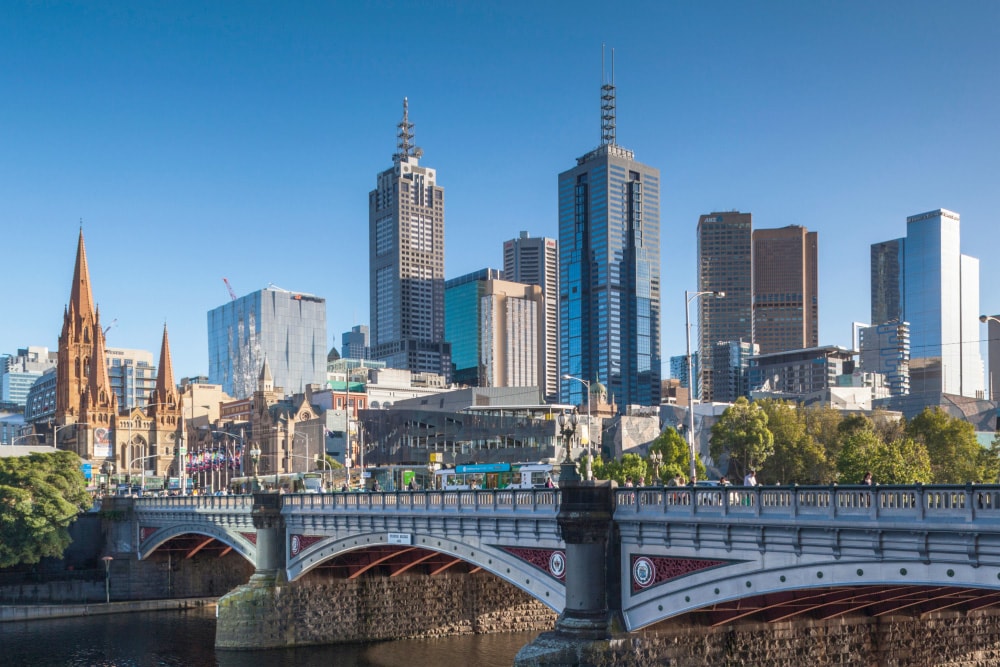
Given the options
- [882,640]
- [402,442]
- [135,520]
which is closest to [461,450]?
[402,442]

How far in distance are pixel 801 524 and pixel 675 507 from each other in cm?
656

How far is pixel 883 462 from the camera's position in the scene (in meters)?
92.2

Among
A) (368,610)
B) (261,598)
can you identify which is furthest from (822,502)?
(261,598)

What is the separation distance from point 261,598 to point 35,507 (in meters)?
38.9

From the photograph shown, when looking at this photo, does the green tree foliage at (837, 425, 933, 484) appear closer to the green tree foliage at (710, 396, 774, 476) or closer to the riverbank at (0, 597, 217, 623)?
the green tree foliage at (710, 396, 774, 476)

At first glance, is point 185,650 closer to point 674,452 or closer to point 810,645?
point 810,645

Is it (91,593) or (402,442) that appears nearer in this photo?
(91,593)

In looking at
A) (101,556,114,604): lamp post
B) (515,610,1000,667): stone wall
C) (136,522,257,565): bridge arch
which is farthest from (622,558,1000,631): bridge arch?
(101,556,114,604): lamp post

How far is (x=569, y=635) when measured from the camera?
42.9m

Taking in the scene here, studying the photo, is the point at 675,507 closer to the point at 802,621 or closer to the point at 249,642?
the point at 802,621

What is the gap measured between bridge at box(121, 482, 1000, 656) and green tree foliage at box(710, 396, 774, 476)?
58.2 metres

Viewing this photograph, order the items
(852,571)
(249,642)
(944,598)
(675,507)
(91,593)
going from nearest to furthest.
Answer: (852,571) → (675,507) → (944,598) → (249,642) → (91,593)

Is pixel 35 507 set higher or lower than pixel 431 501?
lower

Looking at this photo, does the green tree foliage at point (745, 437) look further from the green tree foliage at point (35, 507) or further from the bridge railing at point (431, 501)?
the green tree foliage at point (35, 507)
